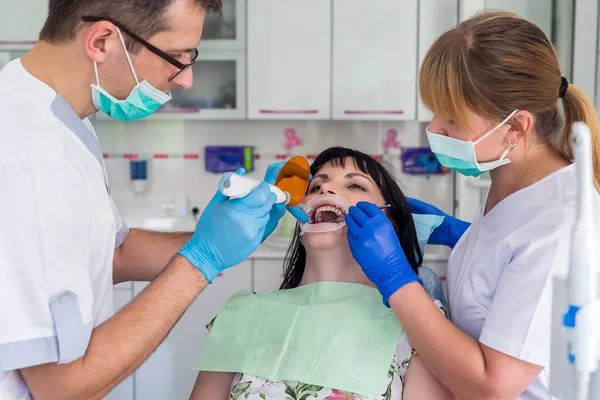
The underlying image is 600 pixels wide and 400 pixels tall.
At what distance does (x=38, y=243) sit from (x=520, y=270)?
87 cm

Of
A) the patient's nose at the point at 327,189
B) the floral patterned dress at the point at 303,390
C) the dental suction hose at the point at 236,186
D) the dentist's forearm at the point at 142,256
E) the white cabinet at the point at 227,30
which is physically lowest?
the floral patterned dress at the point at 303,390

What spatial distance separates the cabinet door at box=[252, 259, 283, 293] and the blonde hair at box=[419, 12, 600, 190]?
1.93 meters

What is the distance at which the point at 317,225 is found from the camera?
1.69 meters

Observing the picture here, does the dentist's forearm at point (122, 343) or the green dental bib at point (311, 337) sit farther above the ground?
the dentist's forearm at point (122, 343)

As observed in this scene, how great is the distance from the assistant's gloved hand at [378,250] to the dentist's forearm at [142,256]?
532 millimetres

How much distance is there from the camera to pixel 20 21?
3232 mm

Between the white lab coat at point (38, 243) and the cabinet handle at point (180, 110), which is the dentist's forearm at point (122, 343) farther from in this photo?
the cabinet handle at point (180, 110)

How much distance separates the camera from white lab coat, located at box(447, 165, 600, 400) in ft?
3.86

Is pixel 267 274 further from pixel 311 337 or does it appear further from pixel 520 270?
pixel 520 270

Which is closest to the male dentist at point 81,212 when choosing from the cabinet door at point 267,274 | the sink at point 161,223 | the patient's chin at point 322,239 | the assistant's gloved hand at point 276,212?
the assistant's gloved hand at point 276,212

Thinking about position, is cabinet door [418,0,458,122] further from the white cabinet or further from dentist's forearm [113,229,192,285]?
dentist's forearm [113,229,192,285]

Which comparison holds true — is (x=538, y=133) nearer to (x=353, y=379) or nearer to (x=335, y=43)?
(x=353, y=379)

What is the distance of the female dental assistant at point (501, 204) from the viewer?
3.94 ft

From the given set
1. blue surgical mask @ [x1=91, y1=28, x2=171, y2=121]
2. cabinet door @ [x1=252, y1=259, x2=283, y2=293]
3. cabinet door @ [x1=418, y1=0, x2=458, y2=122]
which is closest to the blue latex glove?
blue surgical mask @ [x1=91, y1=28, x2=171, y2=121]
